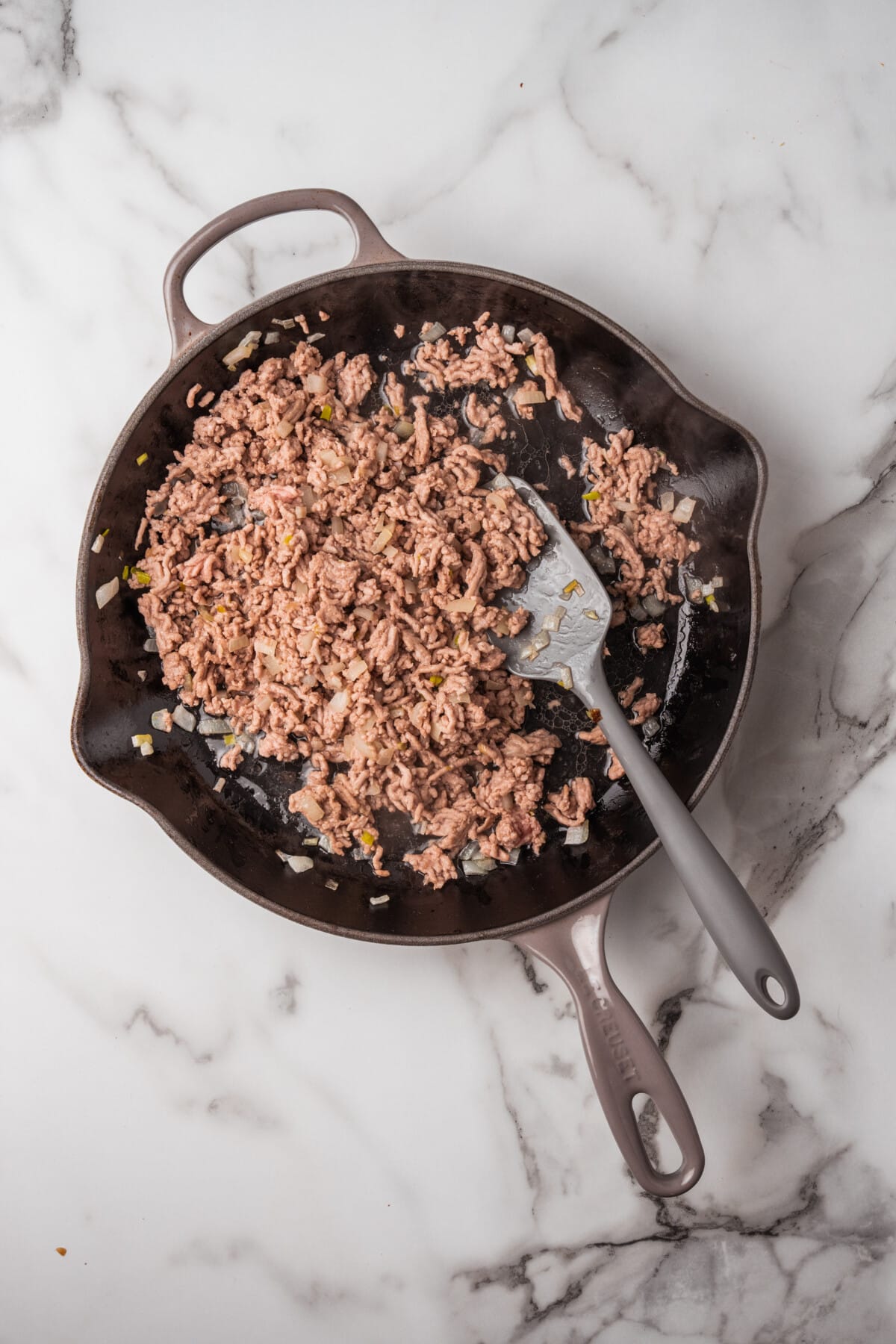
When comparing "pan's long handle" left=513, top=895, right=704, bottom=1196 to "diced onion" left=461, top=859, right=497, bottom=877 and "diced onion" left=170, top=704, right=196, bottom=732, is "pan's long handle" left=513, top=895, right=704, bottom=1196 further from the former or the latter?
"diced onion" left=170, top=704, right=196, bottom=732

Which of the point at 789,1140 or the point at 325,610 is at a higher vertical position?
the point at 325,610

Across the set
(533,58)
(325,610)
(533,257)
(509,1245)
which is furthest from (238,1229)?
(533,58)

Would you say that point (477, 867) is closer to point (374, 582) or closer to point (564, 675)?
point (564, 675)

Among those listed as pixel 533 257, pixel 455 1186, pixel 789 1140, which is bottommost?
pixel 789 1140

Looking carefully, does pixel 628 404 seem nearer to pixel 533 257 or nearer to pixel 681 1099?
pixel 533 257

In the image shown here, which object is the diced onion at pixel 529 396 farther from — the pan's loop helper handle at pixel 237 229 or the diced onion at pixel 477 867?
the diced onion at pixel 477 867

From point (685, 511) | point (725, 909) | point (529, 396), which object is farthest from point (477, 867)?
point (529, 396)

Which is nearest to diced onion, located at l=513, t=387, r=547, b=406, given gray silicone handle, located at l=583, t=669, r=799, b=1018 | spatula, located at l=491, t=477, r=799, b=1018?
spatula, located at l=491, t=477, r=799, b=1018
